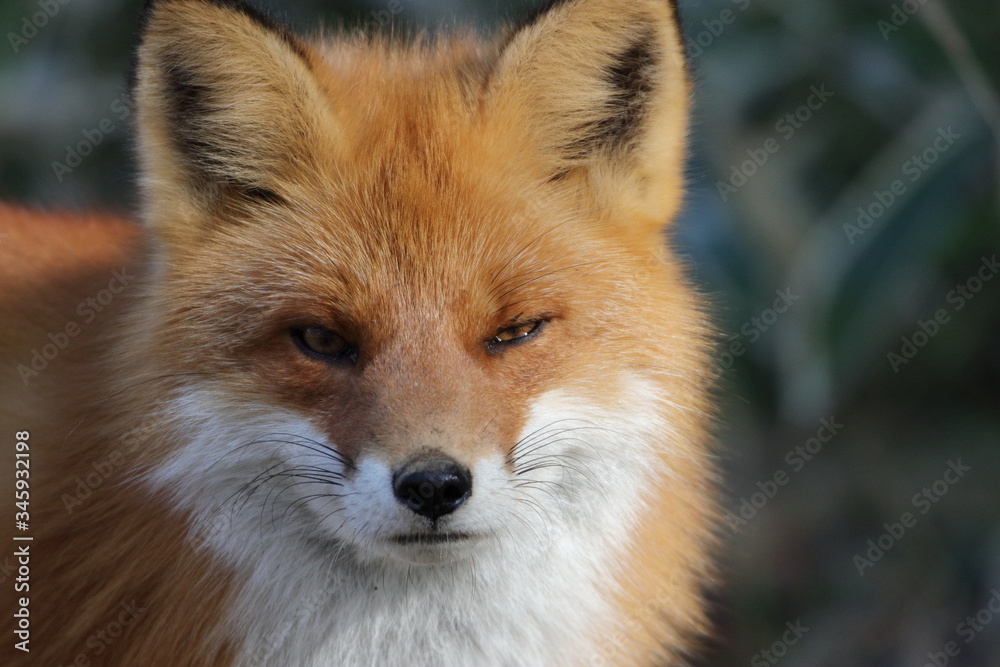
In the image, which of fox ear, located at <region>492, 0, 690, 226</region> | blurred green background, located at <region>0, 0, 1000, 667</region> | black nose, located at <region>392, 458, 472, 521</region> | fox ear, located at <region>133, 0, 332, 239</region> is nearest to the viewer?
black nose, located at <region>392, 458, 472, 521</region>

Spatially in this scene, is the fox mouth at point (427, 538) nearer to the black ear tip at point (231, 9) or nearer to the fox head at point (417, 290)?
the fox head at point (417, 290)

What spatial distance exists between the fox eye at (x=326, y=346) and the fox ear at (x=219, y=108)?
0.35 metres

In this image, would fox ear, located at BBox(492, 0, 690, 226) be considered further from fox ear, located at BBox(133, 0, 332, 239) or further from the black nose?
the black nose

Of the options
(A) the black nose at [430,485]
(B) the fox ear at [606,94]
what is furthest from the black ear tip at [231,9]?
(A) the black nose at [430,485]

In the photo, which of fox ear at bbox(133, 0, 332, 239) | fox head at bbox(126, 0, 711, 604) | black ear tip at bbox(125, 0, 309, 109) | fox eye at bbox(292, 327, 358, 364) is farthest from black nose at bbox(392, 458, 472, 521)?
black ear tip at bbox(125, 0, 309, 109)

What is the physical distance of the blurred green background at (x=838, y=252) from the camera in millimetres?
3201

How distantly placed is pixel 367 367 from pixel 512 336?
0.29 metres

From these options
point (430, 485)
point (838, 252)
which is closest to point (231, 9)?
point (430, 485)

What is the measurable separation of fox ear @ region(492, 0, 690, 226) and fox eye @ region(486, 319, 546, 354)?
401 mm

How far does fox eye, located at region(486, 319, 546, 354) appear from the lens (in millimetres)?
1894

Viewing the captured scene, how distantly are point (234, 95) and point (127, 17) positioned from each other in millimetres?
2070

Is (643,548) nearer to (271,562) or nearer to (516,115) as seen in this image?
(271,562)

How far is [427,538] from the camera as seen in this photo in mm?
1732

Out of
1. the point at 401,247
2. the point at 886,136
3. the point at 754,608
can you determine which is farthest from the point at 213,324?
the point at 754,608
